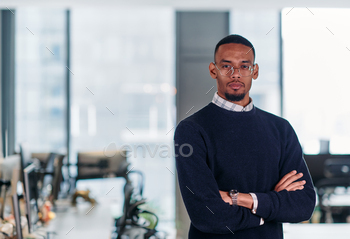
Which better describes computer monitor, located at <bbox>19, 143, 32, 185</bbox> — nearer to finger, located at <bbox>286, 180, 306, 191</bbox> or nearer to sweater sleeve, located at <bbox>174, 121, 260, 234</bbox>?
sweater sleeve, located at <bbox>174, 121, 260, 234</bbox>

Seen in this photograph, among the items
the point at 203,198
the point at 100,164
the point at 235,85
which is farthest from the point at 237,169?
the point at 100,164

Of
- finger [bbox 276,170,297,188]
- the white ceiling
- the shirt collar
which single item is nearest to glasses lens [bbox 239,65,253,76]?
the shirt collar

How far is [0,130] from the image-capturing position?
4055 millimetres

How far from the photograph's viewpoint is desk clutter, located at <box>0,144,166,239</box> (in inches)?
67.9

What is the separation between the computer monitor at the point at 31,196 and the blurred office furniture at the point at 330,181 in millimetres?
2471

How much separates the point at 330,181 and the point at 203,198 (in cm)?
255

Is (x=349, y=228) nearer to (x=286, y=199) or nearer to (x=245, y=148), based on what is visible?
(x=286, y=199)

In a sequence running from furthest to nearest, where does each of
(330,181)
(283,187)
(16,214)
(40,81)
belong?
(40,81) < (330,181) < (16,214) < (283,187)

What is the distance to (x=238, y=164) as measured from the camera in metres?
1.27

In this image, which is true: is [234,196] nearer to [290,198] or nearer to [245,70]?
[290,198]

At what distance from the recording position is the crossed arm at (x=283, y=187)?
3.99 feet

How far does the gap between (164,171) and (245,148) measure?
266 centimetres

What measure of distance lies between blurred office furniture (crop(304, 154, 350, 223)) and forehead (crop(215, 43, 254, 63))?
2.34 metres

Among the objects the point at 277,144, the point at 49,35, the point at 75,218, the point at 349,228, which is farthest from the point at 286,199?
the point at 49,35
